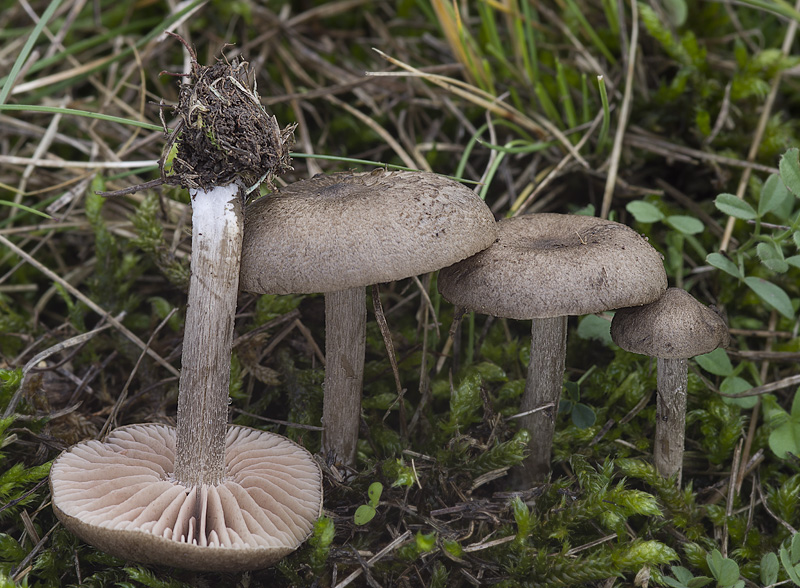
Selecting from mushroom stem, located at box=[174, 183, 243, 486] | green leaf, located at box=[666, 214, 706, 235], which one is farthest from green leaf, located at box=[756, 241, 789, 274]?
mushroom stem, located at box=[174, 183, 243, 486]

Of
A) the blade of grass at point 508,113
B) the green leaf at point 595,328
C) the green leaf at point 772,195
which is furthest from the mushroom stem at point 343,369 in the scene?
the green leaf at point 772,195

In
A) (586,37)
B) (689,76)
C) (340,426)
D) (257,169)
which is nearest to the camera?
(257,169)

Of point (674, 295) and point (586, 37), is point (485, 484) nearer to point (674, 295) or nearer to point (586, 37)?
point (674, 295)

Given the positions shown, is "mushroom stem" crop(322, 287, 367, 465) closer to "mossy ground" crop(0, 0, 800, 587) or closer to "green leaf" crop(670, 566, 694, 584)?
"mossy ground" crop(0, 0, 800, 587)

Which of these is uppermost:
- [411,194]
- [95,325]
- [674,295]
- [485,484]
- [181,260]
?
[411,194]

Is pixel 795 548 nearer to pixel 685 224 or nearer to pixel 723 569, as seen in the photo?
pixel 723 569

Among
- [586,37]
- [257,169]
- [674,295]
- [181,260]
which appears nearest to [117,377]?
[181,260]

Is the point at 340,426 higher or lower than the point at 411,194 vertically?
lower

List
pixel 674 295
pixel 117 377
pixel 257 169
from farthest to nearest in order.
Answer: pixel 117 377 → pixel 674 295 → pixel 257 169

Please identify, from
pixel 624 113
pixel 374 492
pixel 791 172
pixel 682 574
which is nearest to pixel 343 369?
pixel 374 492

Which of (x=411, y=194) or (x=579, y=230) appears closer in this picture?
(x=411, y=194)
